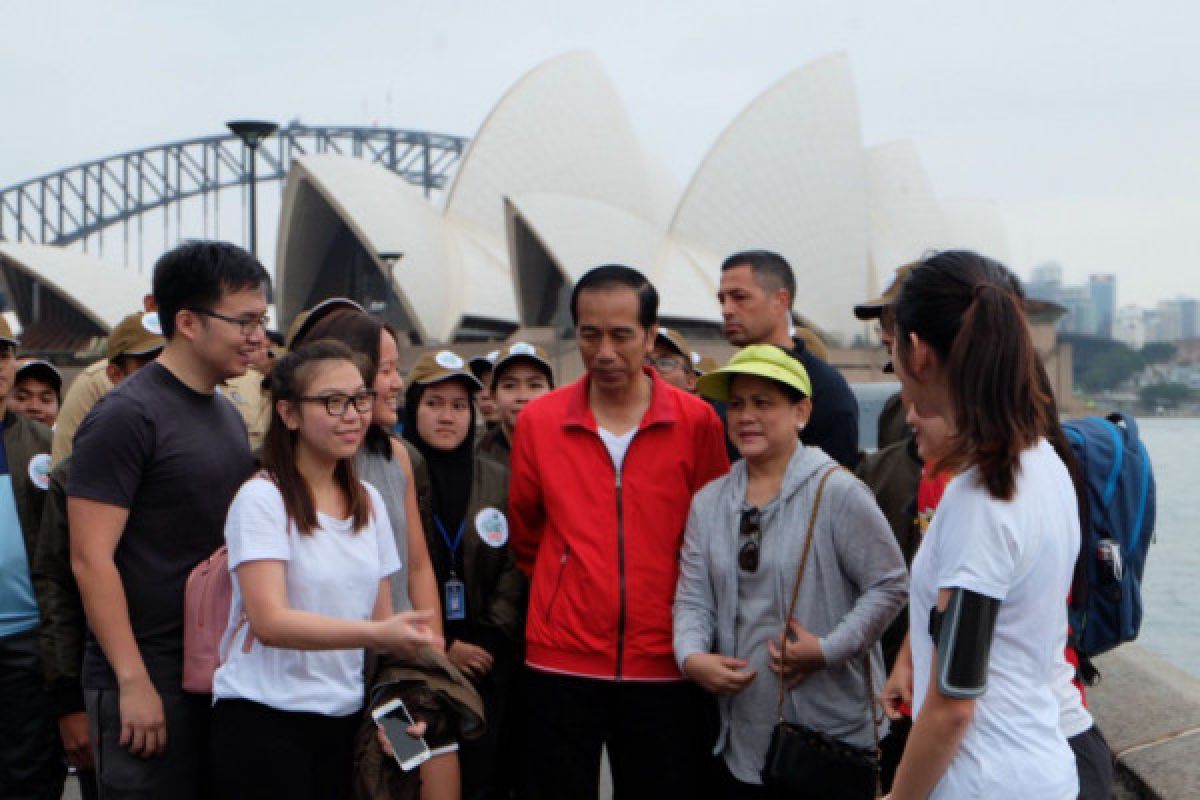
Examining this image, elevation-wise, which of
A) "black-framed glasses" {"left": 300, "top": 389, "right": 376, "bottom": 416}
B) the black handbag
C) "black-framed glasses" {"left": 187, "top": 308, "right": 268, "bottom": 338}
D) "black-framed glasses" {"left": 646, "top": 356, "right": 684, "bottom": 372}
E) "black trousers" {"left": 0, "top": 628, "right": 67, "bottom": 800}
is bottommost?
"black trousers" {"left": 0, "top": 628, "right": 67, "bottom": 800}

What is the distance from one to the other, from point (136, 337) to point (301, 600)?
6.61 feet

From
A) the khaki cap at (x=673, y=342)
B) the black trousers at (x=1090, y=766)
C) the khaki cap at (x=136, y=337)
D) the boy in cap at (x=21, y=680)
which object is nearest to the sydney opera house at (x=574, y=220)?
the khaki cap at (x=673, y=342)

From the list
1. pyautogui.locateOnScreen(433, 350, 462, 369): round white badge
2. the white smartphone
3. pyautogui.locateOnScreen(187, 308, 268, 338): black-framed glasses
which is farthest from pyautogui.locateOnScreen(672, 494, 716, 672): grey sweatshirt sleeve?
pyautogui.locateOnScreen(433, 350, 462, 369): round white badge

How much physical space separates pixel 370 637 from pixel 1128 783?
7.53 feet

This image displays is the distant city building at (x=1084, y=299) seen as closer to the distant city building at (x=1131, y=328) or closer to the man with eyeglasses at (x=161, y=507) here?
the distant city building at (x=1131, y=328)

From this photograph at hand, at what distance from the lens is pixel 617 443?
2.88m

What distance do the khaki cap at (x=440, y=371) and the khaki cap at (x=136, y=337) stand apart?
0.92 metres

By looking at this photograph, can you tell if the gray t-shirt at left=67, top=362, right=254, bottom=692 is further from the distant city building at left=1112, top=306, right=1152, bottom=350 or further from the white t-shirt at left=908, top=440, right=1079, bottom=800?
the distant city building at left=1112, top=306, right=1152, bottom=350

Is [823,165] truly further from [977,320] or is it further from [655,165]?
[977,320]

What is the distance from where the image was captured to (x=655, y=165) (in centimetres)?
3344

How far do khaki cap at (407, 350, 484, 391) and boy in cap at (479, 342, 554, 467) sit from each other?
27 cm

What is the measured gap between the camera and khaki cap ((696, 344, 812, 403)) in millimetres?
2695

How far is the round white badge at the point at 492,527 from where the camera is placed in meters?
3.40

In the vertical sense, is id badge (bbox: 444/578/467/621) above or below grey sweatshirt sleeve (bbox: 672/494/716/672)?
below
